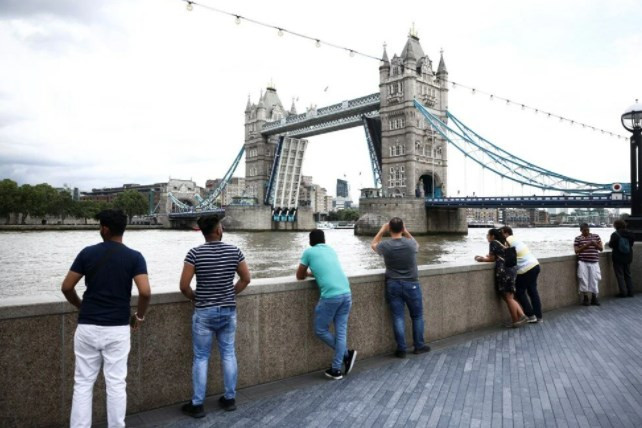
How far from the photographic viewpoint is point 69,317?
3711 mm

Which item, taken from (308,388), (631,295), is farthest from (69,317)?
(631,295)

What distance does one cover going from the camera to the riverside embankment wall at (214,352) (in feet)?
11.5

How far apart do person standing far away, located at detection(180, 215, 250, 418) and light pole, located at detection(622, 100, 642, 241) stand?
9399 mm

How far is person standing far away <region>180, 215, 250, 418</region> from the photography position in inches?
155

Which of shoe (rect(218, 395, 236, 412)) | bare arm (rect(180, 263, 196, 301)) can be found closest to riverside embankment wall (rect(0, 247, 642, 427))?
bare arm (rect(180, 263, 196, 301))

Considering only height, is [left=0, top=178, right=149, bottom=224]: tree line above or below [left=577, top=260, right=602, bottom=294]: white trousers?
above

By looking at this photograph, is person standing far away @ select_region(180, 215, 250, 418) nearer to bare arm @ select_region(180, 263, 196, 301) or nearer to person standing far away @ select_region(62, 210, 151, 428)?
bare arm @ select_region(180, 263, 196, 301)

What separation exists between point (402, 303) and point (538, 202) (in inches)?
1833

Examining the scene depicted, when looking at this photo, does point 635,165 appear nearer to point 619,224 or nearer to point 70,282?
point 619,224

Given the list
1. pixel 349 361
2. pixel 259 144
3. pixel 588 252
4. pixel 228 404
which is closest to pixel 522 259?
pixel 588 252

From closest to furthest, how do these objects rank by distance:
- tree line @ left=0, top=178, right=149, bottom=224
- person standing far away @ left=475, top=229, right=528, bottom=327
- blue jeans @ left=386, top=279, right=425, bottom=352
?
blue jeans @ left=386, top=279, right=425, bottom=352
person standing far away @ left=475, top=229, right=528, bottom=327
tree line @ left=0, top=178, right=149, bottom=224

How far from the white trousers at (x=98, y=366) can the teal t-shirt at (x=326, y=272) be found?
6.45ft

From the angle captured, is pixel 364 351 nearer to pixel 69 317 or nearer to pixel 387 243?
pixel 387 243

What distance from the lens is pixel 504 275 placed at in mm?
6812
